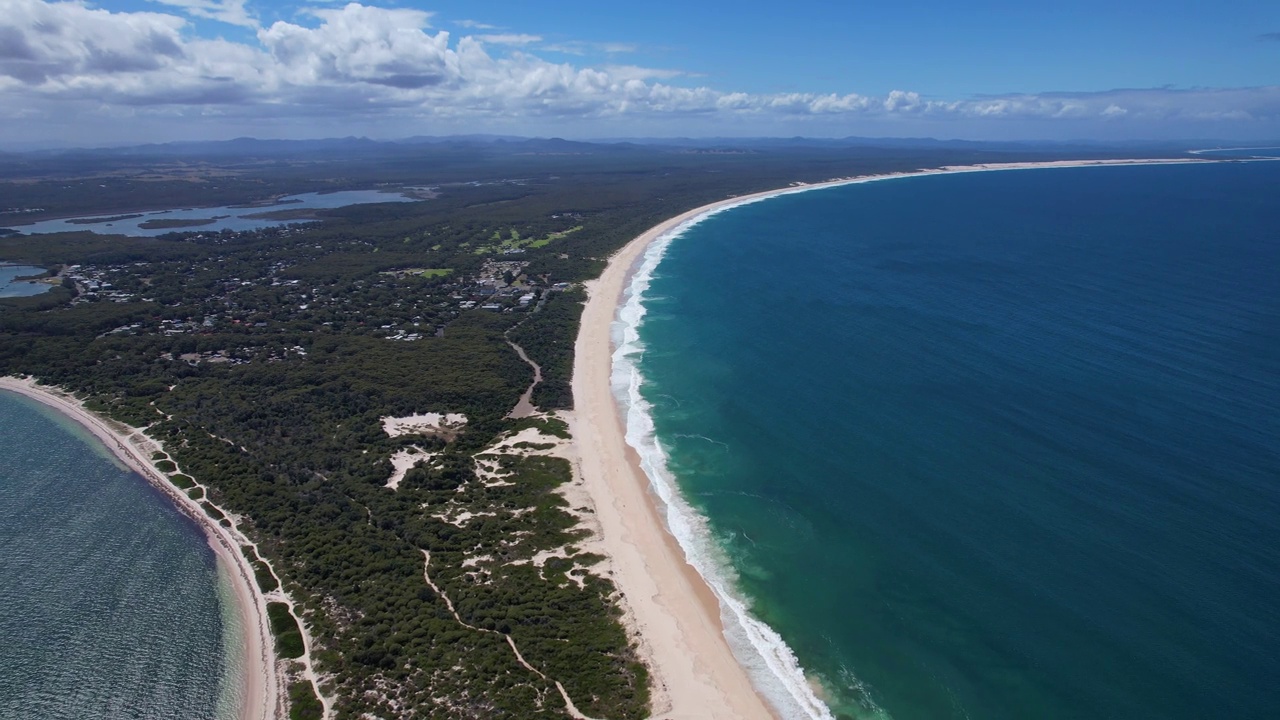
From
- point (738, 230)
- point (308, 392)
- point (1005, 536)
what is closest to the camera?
point (1005, 536)

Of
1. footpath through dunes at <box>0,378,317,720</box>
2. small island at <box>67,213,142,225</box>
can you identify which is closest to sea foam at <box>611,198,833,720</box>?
footpath through dunes at <box>0,378,317,720</box>

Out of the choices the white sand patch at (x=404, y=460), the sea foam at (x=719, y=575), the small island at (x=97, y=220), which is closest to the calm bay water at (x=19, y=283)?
the small island at (x=97, y=220)

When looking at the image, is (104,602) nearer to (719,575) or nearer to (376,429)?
(376,429)

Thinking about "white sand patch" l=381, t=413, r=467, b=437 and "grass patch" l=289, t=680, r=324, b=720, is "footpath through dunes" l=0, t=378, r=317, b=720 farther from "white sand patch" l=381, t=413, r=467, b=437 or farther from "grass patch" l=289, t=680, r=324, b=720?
"white sand patch" l=381, t=413, r=467, b=437

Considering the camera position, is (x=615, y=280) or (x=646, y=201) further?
(x=646, y=201)

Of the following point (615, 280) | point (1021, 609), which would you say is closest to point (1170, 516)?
point (1021, 609)

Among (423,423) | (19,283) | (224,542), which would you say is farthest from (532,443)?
(19,283)

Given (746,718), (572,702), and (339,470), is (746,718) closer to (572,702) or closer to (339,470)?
(572,702)
